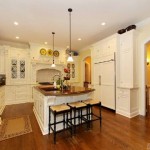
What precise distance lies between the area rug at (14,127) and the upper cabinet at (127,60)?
3.31 meters

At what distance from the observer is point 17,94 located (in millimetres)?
5621

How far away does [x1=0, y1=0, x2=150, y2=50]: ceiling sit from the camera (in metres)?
2.71

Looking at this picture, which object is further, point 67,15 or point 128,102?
point 128,102

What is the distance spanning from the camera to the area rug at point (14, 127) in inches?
104

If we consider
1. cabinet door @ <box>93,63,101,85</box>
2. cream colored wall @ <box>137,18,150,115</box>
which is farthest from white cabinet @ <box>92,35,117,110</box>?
cream colored wall @ <box>137,18,150,115</box>

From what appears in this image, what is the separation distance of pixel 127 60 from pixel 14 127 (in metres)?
4.03

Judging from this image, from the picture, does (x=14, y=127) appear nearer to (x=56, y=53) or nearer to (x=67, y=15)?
(x=67, y=15)

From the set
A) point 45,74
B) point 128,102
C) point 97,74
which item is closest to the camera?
point 128,102

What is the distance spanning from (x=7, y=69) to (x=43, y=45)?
218cm

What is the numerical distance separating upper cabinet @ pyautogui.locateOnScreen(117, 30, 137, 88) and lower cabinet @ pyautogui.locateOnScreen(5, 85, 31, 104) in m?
4.52

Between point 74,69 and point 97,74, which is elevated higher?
point 74,69

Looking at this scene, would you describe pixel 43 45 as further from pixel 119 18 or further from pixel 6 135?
pixel 6 135

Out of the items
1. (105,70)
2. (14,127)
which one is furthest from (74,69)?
(14,127)

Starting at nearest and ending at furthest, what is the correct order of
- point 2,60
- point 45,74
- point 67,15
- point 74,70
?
point 67,15 → point 2,60 → point 45,74 → point 74,70
